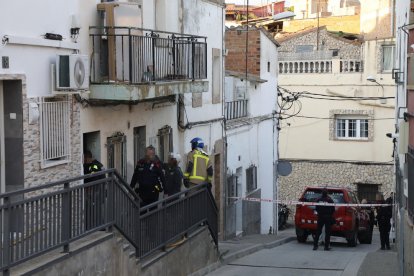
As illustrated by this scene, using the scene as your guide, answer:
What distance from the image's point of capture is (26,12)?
456 inches

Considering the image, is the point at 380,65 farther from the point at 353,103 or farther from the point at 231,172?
the point at 231,172

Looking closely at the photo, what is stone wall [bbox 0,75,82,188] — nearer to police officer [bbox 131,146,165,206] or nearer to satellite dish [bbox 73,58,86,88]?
satellite dish [bbox 73,58,86,88]

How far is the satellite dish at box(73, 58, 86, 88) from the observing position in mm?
12531

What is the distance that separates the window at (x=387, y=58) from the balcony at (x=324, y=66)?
1.11m

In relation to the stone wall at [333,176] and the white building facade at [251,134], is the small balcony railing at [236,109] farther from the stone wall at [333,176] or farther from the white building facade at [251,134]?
the stone wall at [333,176]

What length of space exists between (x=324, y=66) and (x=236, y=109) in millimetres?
15551

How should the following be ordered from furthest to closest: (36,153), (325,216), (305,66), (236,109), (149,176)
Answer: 1. (305,66)
2. (236,109)
3. (325,216)
4. (149,176)
5. (36,153)

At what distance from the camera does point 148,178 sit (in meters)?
14.9

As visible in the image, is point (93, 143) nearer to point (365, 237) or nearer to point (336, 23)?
point (365, 237)

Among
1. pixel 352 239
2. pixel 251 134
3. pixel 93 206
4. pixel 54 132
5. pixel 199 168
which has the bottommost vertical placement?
pixel 352 239

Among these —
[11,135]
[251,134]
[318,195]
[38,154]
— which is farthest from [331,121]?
[11,135]

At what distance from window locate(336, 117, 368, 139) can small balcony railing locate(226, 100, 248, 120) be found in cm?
1450

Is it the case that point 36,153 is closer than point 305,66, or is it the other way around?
point 36,153

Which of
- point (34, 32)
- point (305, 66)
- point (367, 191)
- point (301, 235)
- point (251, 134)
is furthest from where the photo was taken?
point (305, 66)
